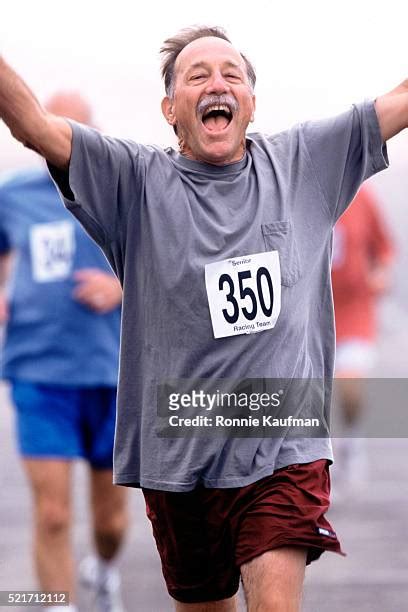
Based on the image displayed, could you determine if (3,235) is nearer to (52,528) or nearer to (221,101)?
(52,528)

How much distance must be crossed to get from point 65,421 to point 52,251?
2.33 feet

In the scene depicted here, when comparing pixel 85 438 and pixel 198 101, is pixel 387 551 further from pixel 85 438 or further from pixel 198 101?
pixel 198 101

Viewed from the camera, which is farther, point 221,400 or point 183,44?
point 183,44

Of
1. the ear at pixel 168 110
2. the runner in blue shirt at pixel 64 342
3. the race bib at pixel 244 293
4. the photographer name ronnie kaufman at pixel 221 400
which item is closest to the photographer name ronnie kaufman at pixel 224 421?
the photographer name ronnie kaufman at pixel 221 400

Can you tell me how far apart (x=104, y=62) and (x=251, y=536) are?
79.7ft

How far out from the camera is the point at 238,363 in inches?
186

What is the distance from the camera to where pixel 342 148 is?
495cm

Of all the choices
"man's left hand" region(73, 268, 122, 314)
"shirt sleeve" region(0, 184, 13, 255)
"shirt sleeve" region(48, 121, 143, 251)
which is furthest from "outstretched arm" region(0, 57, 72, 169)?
"shirt sleeve" region(0, 184, 13, 255)

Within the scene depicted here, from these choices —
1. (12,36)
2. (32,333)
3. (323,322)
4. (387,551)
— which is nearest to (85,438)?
(32,333)

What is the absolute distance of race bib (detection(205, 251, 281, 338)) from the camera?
15.5ft

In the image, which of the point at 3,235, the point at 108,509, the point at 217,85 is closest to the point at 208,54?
the point at 217,85

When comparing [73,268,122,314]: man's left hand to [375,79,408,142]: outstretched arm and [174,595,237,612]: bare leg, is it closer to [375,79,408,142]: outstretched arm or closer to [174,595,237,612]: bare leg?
[174,595,237,612]: bare leg

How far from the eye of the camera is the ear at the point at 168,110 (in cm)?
509

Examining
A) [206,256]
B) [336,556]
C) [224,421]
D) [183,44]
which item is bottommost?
[336,556]
